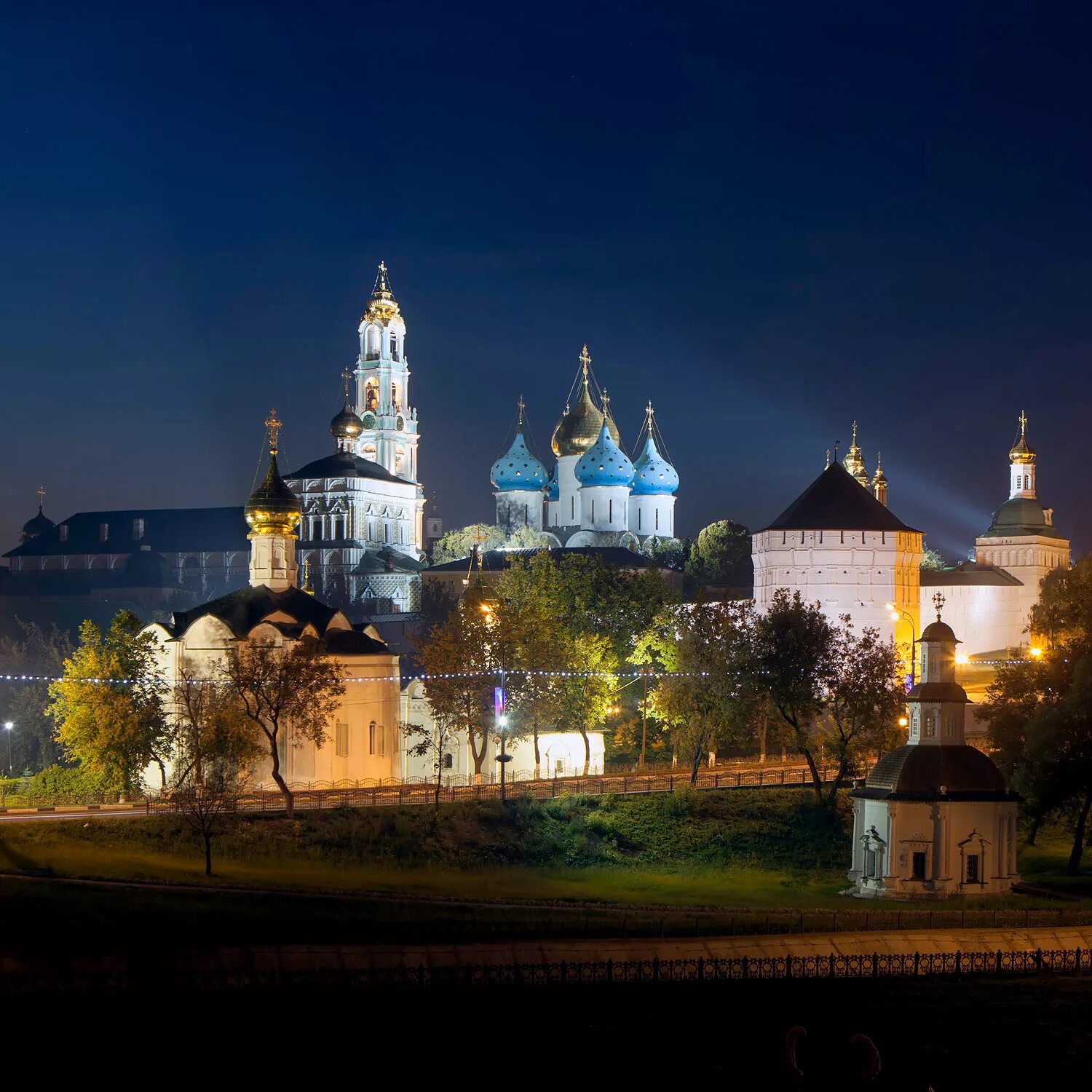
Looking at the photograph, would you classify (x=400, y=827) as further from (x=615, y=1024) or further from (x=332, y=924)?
(x=615, y=1024)

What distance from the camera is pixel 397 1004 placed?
2698 centimetres

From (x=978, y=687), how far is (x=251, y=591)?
89.3ft

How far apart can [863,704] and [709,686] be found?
5313 mm

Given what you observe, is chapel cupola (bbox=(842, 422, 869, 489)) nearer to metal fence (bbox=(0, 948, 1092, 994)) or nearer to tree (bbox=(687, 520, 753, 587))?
tree (bbox=(687, 520, 753, 587))

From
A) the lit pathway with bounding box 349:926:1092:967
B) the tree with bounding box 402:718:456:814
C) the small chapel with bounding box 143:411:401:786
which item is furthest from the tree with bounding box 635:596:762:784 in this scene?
the lit pathway with bounding box 349:926:1092:967

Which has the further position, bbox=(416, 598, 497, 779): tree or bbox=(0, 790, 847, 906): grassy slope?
bbox=(416, 598, 497, 779): tree

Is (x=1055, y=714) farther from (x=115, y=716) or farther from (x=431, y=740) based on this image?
(x=115, y=716)

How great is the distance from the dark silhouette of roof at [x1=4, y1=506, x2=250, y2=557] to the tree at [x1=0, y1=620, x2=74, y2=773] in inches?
963

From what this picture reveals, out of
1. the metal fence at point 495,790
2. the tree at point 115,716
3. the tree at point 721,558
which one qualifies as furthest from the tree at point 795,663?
the tree at point 721,558

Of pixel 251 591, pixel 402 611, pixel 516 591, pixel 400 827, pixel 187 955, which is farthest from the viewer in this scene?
pixel 402 611

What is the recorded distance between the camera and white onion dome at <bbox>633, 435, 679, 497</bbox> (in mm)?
120188

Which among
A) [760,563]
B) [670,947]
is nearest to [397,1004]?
[670,947]

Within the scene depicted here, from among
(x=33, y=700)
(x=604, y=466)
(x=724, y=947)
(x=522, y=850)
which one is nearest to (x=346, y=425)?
(x=604, y=466)

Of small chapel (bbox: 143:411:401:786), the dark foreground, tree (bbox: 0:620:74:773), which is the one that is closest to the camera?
the dark foreground
